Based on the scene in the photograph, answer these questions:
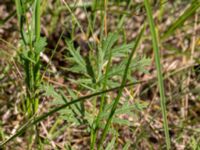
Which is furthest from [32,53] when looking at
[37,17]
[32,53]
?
[37,17]

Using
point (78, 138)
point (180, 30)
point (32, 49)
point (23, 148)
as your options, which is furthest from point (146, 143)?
point (180, 30)

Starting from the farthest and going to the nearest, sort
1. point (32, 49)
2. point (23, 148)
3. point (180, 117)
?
point (180, 117)
point (23, 148)
point (32, 49)

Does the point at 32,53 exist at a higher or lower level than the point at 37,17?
lower

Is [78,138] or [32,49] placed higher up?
[32,49]

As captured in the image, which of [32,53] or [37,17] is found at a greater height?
[37,17]

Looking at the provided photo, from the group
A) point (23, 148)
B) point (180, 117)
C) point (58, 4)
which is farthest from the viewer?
point (58, 4)

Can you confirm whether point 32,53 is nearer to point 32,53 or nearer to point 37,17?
point 32,53

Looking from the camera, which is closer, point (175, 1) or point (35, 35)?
point (35, 35)

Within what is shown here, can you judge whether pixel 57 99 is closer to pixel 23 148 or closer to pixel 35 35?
pixel 35 35

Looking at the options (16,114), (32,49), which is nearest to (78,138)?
(16,114)

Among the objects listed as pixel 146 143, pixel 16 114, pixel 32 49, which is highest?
pixel 32 49
